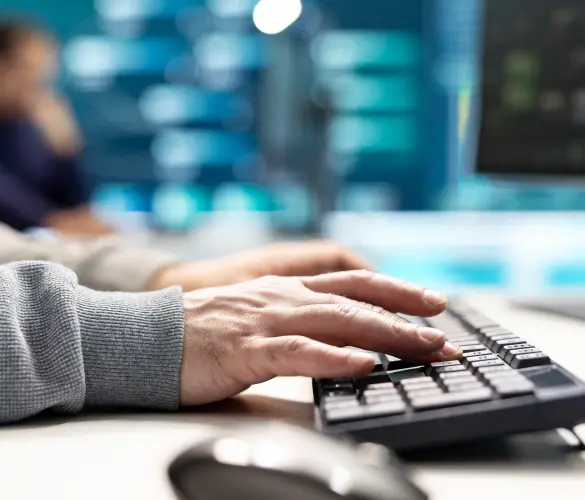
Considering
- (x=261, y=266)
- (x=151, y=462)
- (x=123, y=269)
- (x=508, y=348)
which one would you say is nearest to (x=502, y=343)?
(x=508, y=348)

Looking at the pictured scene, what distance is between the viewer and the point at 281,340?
550 millimetres

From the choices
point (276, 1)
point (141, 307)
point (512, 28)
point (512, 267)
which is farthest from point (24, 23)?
point (141, 307)

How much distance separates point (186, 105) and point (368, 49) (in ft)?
3.79

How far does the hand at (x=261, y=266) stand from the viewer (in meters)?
0.87

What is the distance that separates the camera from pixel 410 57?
4.67m

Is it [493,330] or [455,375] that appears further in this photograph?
[493,330]

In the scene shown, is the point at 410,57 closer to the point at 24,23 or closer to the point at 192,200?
the point at 192,200

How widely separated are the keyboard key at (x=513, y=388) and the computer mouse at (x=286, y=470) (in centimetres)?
11

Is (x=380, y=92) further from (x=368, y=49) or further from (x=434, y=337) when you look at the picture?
(x=434, y=337)

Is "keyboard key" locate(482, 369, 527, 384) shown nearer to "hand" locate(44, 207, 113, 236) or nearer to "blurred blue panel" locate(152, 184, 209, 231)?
"hand" locate(44, 207, 113, 236)

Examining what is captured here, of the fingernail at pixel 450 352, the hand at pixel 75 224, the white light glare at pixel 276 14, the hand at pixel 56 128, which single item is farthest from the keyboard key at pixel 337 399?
the hand at pixel 56 128

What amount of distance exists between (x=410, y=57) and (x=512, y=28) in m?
3.57

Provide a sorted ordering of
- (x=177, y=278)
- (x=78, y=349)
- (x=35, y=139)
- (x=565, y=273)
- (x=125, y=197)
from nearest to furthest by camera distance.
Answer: (x=78, y=349)
(x=177, y=278)
(x=565, y=273)
(x=35, y=139)
(x=125, y=197)

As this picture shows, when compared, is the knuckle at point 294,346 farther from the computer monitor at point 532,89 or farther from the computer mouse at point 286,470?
the computer monitor at point 532,89
